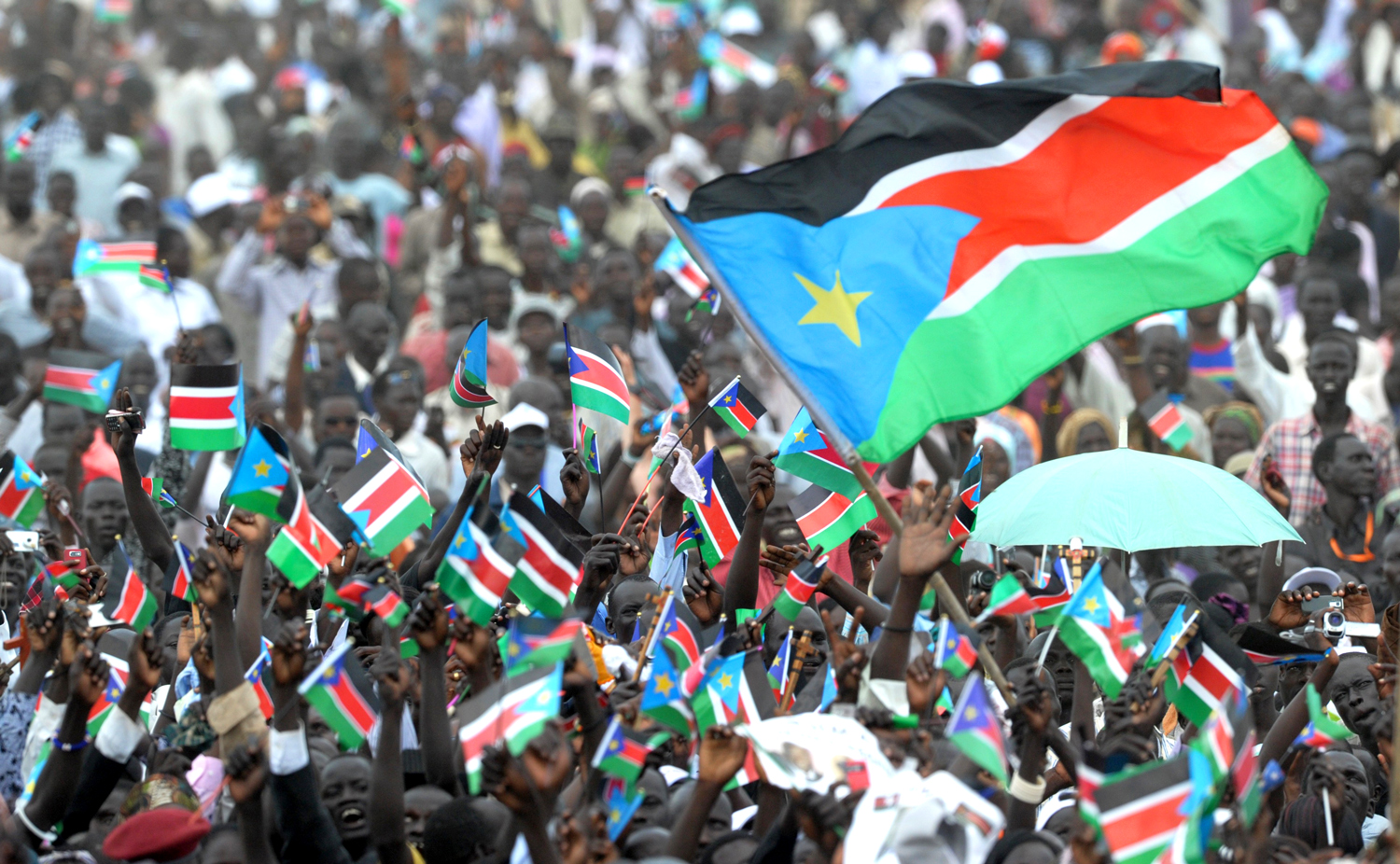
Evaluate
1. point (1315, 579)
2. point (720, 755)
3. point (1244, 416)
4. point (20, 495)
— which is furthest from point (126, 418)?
point (1244, 416)

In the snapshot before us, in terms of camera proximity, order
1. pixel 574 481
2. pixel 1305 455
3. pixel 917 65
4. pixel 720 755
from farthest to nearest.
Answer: pixel 917 65 < pixel 1305 455 < pixel 574 481 < pixel 720 755

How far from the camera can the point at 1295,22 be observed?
1802 cm

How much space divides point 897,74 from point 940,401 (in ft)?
37.0

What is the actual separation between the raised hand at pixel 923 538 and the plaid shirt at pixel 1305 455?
158 inches

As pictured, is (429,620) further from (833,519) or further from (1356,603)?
(1356,603)

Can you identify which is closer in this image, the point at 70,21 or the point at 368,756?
the point at 368,756

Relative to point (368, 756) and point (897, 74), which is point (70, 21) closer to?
point (897, 74)

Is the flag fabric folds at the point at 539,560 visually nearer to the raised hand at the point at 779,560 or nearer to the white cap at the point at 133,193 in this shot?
the raised hand at the point at 779,560

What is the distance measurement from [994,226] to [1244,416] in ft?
15.2

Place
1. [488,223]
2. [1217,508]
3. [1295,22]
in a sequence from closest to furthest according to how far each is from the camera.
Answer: [1217,508]
[488,223]
[1295,22]

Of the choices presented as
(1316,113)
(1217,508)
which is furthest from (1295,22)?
(1217,508)

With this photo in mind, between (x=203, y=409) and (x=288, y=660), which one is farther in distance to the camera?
(x=203, y=409)

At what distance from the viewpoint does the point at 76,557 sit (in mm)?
7199

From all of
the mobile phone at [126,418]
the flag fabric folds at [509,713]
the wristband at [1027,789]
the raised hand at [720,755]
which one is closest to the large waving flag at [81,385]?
the mobile phone at [126,418]
